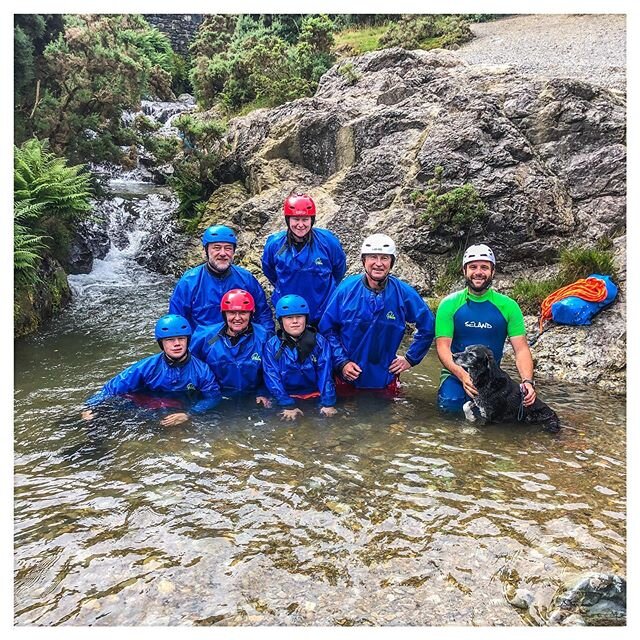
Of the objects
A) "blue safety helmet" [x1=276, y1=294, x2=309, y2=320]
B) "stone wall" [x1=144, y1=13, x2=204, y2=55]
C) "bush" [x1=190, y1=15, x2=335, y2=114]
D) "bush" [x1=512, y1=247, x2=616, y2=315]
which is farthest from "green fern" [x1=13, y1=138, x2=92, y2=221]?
"stone wall" [x1=144, y1=13, x2=204, y2=55]

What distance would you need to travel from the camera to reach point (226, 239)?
26.2 ft

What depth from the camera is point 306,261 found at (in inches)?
324

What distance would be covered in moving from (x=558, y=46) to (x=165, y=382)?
18.7 metres

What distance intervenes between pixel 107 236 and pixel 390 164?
8835mm

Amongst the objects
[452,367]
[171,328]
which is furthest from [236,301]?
[452,367]

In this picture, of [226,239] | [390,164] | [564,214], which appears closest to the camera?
[226,239]

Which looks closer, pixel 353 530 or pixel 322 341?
pixel 353 530

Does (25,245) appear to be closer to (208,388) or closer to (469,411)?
(208,388)

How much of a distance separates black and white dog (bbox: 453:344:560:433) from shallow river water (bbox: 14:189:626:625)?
162 mm

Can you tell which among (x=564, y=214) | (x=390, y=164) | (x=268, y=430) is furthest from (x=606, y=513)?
(x=390, y=164)

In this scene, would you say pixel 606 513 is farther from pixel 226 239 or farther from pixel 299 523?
pixel 226 239

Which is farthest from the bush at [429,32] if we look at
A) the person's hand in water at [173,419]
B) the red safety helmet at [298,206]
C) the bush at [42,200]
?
the person's hand in water at [173,419]

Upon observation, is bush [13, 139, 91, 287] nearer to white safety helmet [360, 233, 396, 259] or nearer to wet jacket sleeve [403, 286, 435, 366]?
white safety helmet [360, 233, 396, 259]

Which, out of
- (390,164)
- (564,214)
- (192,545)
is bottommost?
(192,545)
